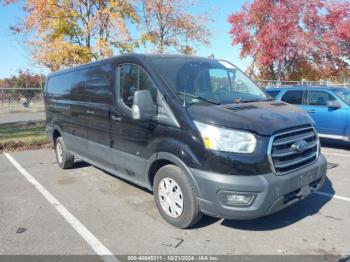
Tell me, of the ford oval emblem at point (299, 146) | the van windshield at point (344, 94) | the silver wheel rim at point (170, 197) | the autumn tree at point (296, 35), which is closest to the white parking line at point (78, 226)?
the silver wheel rim at point (170, 197)

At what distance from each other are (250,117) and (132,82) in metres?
1.77

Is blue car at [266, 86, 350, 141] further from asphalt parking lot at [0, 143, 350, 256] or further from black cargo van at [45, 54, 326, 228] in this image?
black cargo van at [45, 54, 326, 228]

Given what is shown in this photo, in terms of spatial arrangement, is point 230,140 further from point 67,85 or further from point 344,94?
point 344,94

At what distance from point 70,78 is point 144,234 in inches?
150

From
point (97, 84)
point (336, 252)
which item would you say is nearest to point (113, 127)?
point (97, 84)

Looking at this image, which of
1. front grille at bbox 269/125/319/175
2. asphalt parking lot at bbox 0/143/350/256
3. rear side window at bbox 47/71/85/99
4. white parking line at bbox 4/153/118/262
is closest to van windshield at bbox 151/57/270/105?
front grille at bbox 269/125/319/175

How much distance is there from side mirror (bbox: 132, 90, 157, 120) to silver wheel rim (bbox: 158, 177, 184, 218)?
0.83m

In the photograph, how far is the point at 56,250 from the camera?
3504 mm

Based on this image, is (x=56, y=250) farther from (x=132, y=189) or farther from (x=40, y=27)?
(x=40, y=27)

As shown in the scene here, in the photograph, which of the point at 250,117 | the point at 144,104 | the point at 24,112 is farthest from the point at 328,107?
the point at 24,112

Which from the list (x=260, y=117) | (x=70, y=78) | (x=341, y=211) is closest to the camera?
(x=260, y=117)

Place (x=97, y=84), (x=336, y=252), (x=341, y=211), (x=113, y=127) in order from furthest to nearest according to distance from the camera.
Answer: (x=97, y=84)
(x=113, y=127)
(x=341, y=211)
(x=336, y=252)

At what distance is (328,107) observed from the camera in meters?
8.55

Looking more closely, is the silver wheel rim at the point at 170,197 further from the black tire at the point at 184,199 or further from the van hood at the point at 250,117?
the van hood at the point at 250,117
